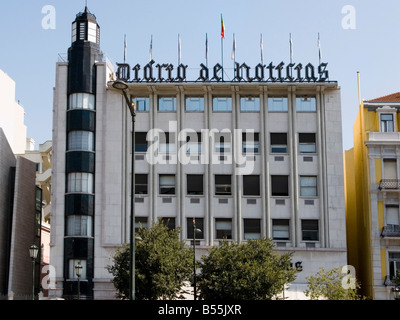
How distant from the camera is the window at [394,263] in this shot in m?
52.8

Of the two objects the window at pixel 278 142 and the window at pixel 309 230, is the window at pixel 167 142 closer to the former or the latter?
the window at pixel 278 142

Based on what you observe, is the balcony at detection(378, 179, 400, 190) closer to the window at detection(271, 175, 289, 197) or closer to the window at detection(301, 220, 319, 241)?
the window at detection(301, 220, 319, 241)

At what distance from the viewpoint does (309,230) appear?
179 feet

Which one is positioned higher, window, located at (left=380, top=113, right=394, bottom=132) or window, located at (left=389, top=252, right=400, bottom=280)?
window, located at (left=380, top=113, right=394, bottom=132)

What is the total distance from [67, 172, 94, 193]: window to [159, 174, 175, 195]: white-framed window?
17.5 ft

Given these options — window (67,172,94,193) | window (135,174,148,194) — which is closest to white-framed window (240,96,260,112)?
window (135,174,148,194)

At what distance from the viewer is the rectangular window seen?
5553 cm

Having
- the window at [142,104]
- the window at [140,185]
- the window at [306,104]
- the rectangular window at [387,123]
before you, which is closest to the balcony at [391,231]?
the rectangular window at [387,123]

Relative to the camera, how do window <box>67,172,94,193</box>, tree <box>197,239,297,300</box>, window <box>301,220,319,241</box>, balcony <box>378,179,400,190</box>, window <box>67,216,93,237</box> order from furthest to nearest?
window <box>67,172,94,193</box> < window <box>301,220,319,241</box> < window <box>67,216,93,237</box> < balcony <box>378,179,400,190</box> < tree <box>197,239,297,300</box>

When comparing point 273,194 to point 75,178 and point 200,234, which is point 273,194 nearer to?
point 200,234

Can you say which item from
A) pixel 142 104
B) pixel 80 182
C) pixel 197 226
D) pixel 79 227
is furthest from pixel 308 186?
pixel 79 227

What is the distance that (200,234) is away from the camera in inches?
2151

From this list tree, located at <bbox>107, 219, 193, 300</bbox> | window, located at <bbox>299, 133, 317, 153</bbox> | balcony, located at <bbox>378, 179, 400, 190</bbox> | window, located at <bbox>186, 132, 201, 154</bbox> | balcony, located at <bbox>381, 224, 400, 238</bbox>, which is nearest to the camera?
tree, located at <bbox>107, 219, 193, 300</bbox>
